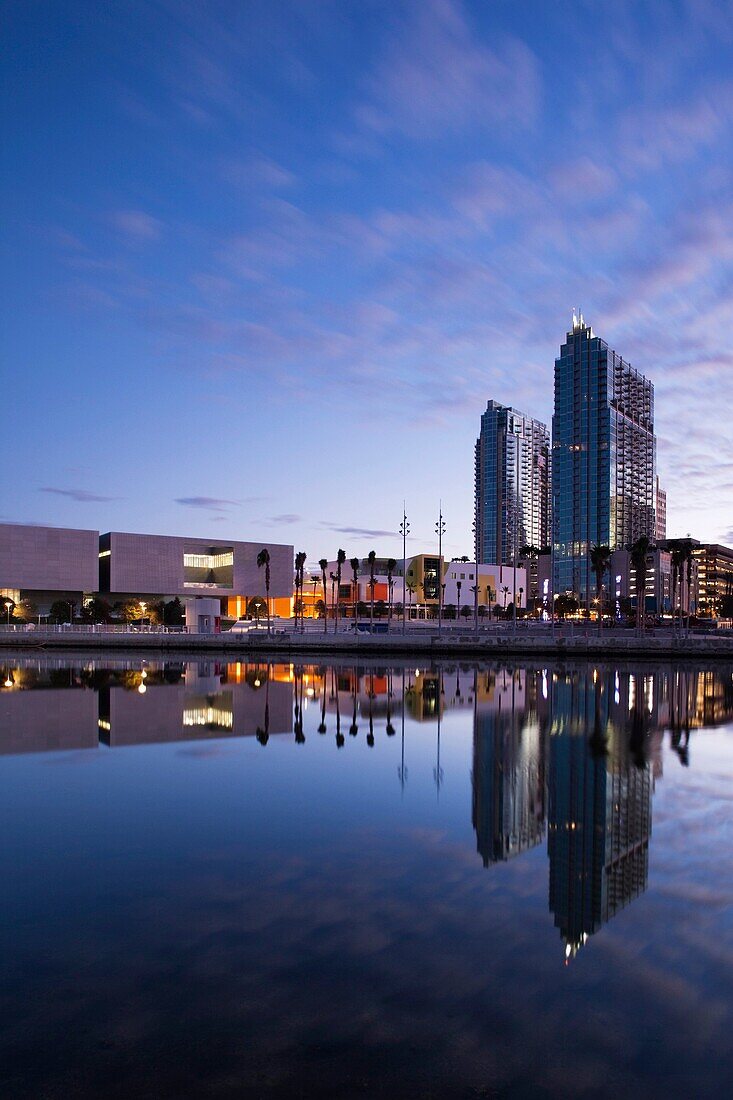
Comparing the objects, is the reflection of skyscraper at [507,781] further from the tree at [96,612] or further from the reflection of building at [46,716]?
the tree at [96,612]

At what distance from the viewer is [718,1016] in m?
6.99

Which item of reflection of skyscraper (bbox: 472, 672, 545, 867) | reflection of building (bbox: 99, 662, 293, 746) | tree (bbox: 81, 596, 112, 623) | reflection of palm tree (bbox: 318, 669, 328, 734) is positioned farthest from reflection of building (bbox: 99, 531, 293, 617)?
reflection of skyscraper (bbox: 472, 672, 545, 867)

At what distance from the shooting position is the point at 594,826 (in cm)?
1368

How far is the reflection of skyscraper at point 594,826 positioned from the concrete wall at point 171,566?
11983 centimetres

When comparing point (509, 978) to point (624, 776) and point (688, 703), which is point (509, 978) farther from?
point (688, 703)

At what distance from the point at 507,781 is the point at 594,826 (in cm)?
388

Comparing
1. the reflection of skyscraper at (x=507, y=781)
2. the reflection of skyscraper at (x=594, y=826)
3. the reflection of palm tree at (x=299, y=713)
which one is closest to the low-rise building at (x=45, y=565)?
the reflection of palm tree at (x=299, y=713)

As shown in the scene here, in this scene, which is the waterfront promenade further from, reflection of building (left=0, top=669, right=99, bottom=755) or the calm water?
the calm water

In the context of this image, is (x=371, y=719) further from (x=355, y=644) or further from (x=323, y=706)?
(x=355, y=644)

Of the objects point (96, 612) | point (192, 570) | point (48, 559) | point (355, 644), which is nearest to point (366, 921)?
point (355, 644)

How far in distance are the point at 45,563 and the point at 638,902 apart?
134m

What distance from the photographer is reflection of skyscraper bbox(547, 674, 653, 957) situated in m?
9.88

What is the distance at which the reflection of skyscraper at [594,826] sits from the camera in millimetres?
9875

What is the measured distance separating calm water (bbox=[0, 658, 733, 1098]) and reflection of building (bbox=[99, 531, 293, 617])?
118 m
